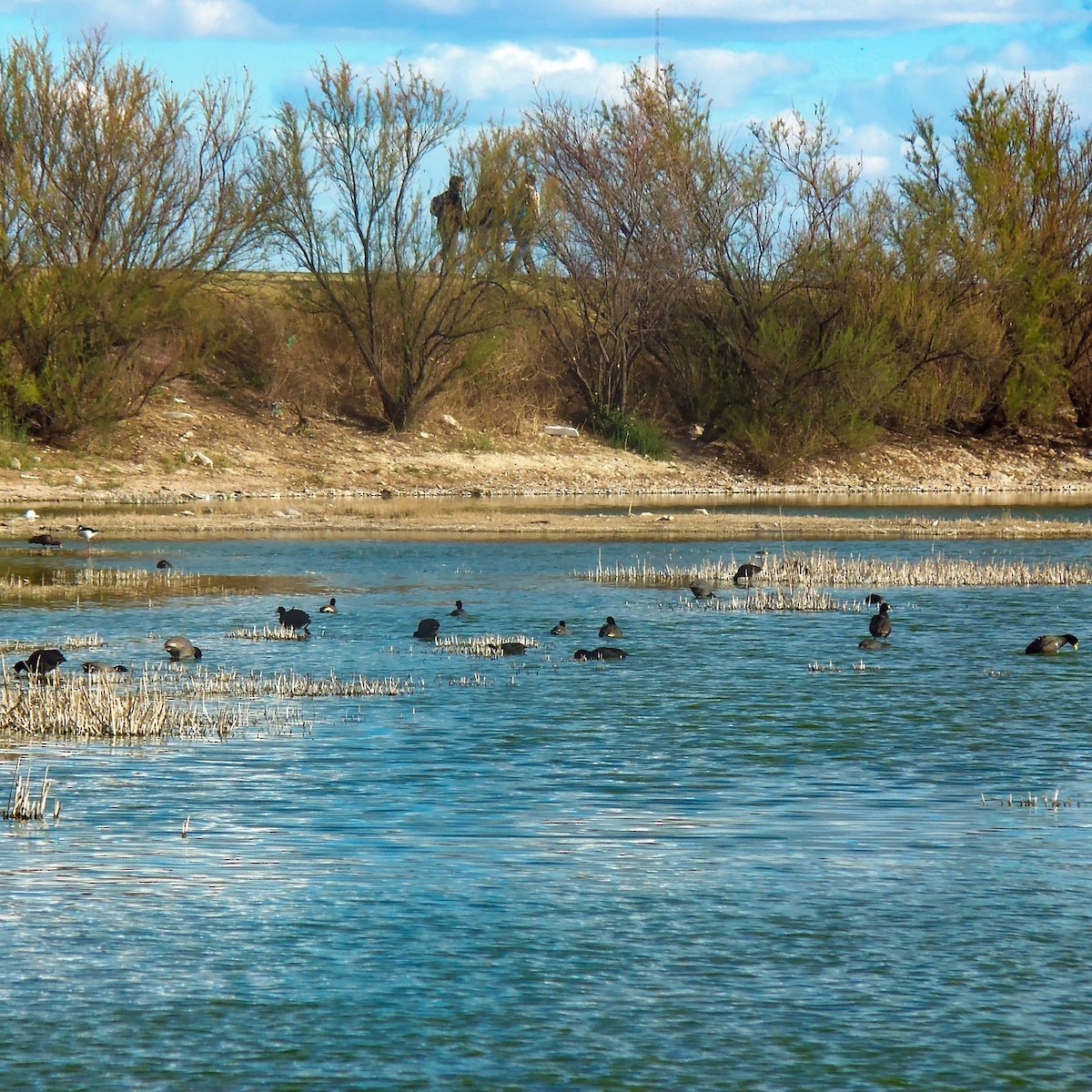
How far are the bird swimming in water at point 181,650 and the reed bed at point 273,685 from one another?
0.94 meters

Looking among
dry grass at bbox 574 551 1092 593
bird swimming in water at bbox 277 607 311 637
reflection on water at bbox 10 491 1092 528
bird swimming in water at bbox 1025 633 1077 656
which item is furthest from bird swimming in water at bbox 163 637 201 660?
reflection on water at bbox 10 491 1092 528

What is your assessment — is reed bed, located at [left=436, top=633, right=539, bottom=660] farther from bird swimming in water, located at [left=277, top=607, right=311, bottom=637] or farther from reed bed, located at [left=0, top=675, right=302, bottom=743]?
reed bed, located at [left=0, top=675, right=302, bottom=743]

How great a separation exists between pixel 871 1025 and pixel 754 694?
8.42m

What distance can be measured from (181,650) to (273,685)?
220cm

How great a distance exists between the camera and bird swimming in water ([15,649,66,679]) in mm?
15000

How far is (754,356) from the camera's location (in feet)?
171

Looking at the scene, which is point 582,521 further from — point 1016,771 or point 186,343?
point 1016,771

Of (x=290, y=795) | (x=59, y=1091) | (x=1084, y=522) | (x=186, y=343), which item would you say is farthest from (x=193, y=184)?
(x=59, y=1091)

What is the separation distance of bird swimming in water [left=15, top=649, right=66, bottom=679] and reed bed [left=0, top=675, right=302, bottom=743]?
3.16 feet

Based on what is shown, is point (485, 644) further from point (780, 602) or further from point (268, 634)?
point (780, 602)

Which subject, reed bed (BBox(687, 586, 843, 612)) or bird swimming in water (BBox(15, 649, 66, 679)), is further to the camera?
reed bed (BBox(687, 586, 843, 612))

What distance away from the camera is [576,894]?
850 cm

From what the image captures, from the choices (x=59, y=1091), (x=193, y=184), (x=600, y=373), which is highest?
(x=193, y=184)

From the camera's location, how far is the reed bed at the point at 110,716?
12.7 meters
